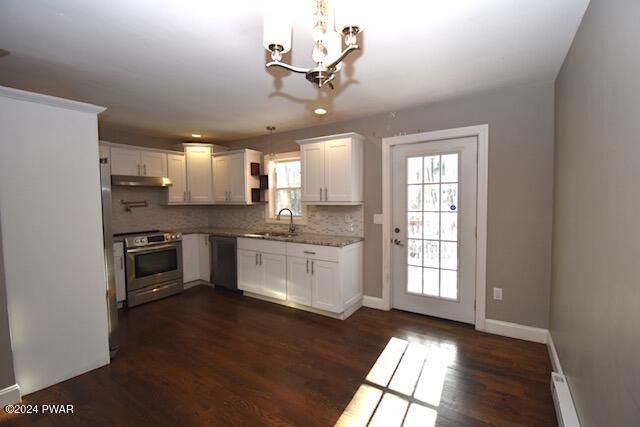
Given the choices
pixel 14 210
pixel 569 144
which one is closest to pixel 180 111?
pixel 14 210

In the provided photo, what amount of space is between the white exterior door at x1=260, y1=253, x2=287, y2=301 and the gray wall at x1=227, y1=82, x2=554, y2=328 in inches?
90.2

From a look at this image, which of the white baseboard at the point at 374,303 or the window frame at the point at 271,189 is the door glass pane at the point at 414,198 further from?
the window frame at the point at 271,189

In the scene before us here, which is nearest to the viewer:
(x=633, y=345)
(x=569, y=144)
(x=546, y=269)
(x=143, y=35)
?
(x=633, y=345)

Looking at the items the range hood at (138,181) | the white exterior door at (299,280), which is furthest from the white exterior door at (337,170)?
the range hood at (138,181)

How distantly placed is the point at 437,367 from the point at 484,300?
99cm

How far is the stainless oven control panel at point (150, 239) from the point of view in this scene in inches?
146

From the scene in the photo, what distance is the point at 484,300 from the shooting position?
9.47ft

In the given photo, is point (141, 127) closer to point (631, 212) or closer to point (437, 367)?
point (437, 367)

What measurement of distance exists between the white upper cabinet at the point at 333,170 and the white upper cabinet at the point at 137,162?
2297mm

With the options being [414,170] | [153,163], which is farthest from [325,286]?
[153,163]

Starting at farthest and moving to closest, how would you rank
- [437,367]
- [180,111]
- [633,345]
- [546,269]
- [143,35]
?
[180,111]
[546,269]
[437,367]
[143,35]
[633,345]

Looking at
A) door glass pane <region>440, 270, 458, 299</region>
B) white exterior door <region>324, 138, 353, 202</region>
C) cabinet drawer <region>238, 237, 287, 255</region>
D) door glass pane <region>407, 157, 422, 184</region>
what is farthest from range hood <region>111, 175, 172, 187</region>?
door glass pane <region>440, 270, 458, 299</region>

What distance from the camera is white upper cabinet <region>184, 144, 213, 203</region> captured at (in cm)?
470

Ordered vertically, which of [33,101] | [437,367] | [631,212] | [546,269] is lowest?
[437,367]
